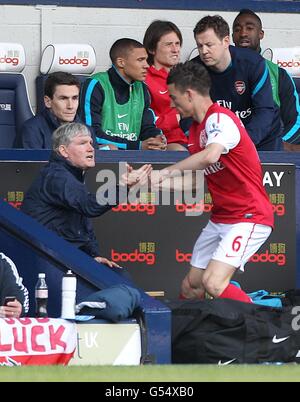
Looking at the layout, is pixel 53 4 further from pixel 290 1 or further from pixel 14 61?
pixel 290 1

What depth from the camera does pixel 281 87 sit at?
11.3 meters

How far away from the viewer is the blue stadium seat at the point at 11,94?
11.8 meters

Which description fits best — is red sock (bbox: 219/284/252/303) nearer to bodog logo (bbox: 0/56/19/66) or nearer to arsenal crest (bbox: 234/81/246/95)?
arsenal crest (bbox: 234/81/246/95)

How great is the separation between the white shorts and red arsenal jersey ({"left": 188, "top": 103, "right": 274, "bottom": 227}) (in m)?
0.05

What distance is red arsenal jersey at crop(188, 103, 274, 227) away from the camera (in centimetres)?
884

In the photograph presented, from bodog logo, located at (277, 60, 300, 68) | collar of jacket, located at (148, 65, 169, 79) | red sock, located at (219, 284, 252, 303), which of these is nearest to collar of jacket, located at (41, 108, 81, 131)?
collar of jacket, located at (148, 65, 169, 79)

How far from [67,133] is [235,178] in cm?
111

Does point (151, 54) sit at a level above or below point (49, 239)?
above

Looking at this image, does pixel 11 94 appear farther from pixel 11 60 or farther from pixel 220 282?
pixel 220 282

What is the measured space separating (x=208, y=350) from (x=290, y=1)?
6050mm

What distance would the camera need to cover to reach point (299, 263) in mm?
10242

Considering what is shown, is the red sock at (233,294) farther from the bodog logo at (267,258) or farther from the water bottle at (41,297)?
the water bottle at (41,297)

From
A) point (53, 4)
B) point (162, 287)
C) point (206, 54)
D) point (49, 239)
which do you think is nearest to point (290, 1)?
point (53, 4)

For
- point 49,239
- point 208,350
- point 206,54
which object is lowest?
point 208,350
